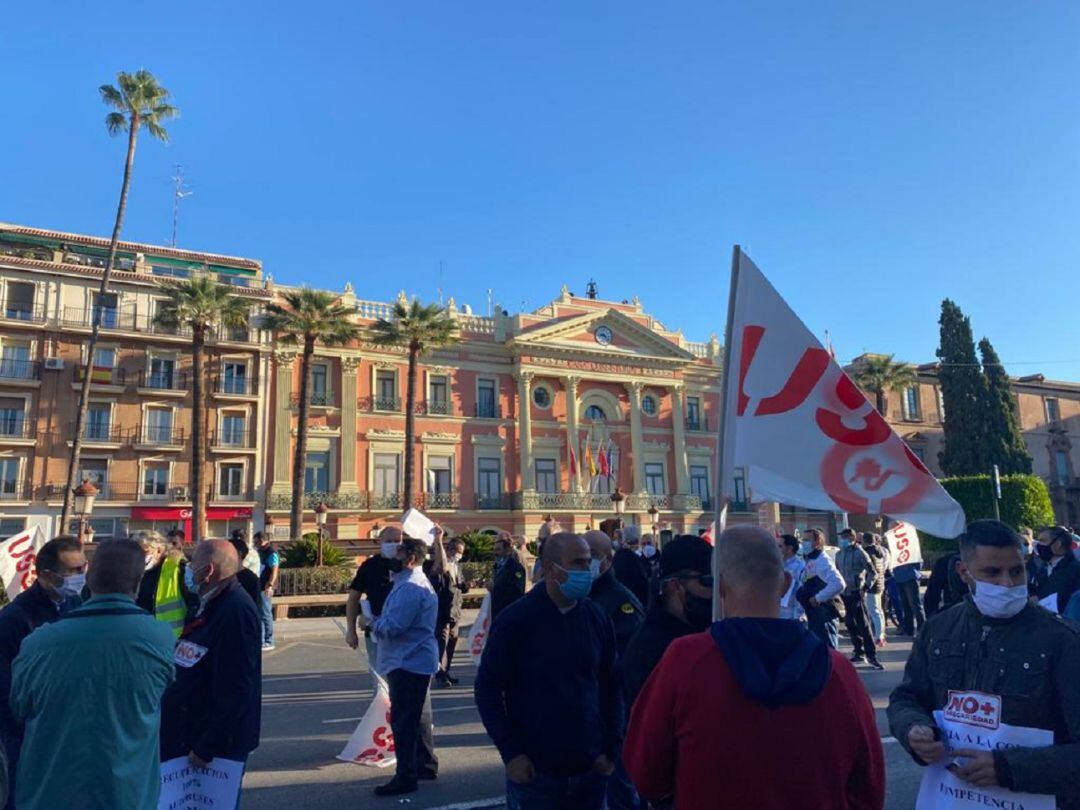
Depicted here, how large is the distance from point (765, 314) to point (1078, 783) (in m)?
2.36

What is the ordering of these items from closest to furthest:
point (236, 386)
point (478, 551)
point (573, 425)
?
point (478, 551)
point (236, 386)
point (573, 425)

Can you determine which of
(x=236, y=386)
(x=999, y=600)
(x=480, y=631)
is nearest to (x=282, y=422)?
(x=236, y=386)

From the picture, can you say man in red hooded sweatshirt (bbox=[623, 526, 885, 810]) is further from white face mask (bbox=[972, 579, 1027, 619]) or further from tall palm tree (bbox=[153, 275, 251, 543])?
tall palm tree (bbox=[153, 275, 251, 543])

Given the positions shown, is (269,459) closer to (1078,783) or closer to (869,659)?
(869,659)

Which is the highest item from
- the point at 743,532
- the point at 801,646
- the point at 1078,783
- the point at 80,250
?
the point at 80,250

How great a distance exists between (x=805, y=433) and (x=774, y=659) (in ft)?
6.42

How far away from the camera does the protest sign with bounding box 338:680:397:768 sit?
6.52 meters

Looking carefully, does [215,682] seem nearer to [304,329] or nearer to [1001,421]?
[304,329]

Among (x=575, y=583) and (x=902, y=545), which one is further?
(x=902, y=545)

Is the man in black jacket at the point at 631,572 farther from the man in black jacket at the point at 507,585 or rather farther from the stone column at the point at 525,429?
the stone column at the point at 525,429

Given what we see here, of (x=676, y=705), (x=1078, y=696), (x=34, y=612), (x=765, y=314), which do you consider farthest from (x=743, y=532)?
(x=34, y=612)

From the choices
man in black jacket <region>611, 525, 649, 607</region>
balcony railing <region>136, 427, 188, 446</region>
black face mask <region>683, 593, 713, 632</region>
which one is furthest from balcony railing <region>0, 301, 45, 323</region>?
black face mask <region>683, 593, 713, 632</region>

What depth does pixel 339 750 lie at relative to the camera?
7031mm

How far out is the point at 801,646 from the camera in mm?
2201
